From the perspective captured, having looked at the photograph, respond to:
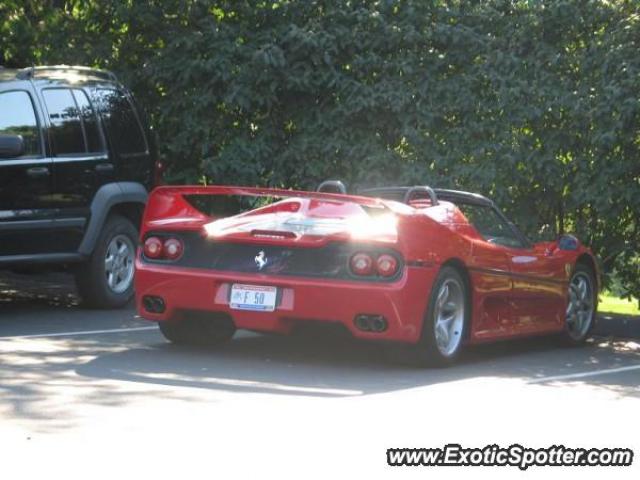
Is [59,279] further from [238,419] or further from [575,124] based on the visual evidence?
[238,419]

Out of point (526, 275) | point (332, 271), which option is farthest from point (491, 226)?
point (332, 271)

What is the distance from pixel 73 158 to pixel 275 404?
5.84 meters

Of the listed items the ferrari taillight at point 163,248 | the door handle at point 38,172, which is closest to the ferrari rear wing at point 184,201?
the ferrari taillight at point 163,248

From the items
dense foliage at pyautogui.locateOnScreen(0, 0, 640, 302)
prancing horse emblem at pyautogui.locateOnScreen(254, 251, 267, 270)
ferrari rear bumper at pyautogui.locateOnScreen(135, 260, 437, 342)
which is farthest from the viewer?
dense foliage at pyautogui.locateOnScreen(0, 0, 640, 302)

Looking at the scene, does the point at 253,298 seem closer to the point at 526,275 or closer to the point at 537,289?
the point at 526,275

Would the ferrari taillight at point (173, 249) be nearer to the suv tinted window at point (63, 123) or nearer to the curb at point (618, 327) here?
the suv tinted window at point (63, 123)

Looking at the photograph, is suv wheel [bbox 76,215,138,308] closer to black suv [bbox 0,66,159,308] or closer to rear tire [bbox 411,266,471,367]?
black suv [bbox 0,66,159,308]

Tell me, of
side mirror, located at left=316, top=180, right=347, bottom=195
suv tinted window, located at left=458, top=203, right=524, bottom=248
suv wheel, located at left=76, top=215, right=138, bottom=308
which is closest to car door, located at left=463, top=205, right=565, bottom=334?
suv tinted window, located at left=458, top=203, right=524, bottom=248

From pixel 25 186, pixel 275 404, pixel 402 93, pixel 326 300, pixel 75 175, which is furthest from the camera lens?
pixel 402 93

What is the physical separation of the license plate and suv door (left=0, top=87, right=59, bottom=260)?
10.7 ft

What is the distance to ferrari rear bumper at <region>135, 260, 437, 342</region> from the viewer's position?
981cm

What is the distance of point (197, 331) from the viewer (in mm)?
11039

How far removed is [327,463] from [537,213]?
9227 mm

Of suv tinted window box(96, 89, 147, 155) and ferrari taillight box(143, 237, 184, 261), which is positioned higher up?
suv tinted window box(96, 89, 147, 155)
